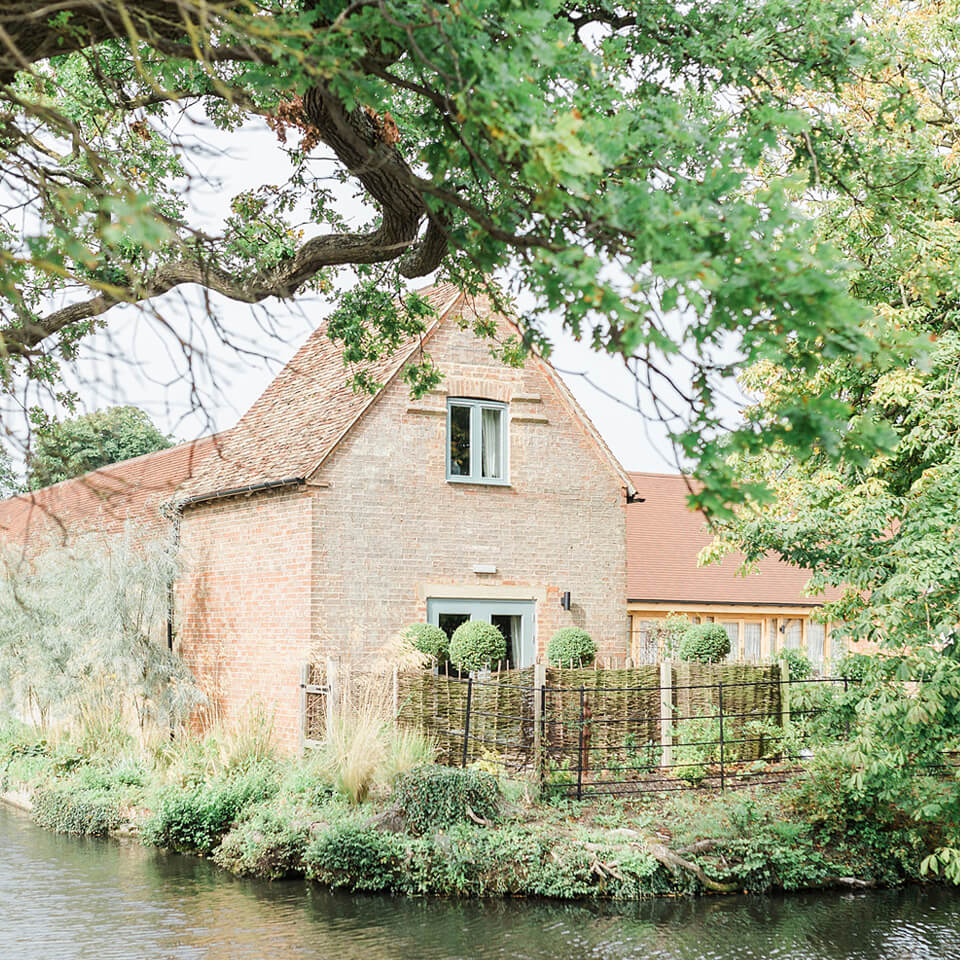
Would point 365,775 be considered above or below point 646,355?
below

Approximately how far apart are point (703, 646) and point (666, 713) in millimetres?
1609

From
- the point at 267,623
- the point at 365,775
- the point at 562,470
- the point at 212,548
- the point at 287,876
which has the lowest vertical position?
the point at 287,876

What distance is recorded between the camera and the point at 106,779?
16406 millimetres

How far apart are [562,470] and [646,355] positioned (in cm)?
1362

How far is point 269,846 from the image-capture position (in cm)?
1277

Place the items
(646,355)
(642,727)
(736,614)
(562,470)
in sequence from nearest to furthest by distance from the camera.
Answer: (646,355)
(642,727)
(562,470)
(736,614)

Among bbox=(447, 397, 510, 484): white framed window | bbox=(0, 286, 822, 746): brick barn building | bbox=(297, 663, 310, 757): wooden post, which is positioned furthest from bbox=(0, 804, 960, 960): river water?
bbox=(447, 397, 510, 484): white framed window

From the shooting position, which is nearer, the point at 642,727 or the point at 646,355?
the point at 646,355

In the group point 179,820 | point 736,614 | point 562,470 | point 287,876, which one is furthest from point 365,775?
point 736,614

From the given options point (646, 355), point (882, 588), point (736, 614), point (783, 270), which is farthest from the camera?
point (736, 614)

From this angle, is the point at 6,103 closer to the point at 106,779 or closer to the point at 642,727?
the point at 106,779

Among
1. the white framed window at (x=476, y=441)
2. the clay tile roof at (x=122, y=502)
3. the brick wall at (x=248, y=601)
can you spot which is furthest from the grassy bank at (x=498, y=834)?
the clay tile roof at (x=122, y=502)

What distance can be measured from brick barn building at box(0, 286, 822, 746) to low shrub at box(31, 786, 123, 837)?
98.7 inches

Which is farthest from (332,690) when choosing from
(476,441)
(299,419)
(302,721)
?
(299,419)
